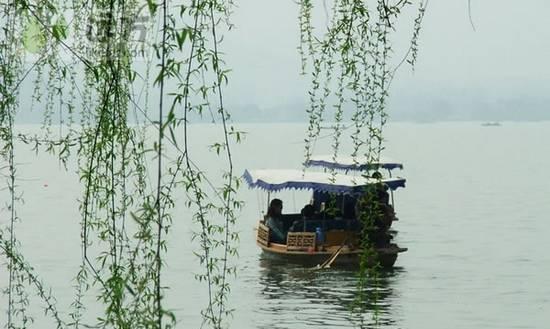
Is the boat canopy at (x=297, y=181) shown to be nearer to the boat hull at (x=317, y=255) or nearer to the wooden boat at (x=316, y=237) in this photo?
the wooden boat at (x=316, y=237)

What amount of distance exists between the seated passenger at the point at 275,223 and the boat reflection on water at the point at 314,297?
64cm

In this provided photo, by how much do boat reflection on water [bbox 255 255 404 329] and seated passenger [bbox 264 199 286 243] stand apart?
0.64 metres

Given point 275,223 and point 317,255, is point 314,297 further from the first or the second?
point 275,223

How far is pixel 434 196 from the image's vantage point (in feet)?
206

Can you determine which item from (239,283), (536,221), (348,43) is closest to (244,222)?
(536,221)

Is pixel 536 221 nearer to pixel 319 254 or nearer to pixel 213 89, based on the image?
pixel 319 254

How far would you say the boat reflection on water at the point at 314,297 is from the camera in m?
20.0

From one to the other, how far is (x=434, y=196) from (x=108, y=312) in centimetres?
5918

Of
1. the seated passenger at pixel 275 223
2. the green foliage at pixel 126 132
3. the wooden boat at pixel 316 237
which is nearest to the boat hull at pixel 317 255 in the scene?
the wooden boat at pixel 316 237

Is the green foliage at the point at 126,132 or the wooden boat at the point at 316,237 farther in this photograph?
the wooden boat at the point at 316,237

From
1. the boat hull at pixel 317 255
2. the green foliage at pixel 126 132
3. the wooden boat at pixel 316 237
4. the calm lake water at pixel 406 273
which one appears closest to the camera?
the green foliage at pixel 126 132

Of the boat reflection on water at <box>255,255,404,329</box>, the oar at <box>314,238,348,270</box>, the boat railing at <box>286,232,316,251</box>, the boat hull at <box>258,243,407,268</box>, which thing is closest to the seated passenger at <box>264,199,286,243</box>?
the boat hull at <box>258,243,407,268</box>

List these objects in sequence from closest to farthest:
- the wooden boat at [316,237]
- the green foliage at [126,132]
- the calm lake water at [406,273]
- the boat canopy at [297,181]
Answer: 1. the green foliage at [126,132]
2. the calm lake water at [406,273]
3. the boat canopy at [297,181]
4. the wooden boat at [316,237]

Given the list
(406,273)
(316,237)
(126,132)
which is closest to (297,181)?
(316,237)
